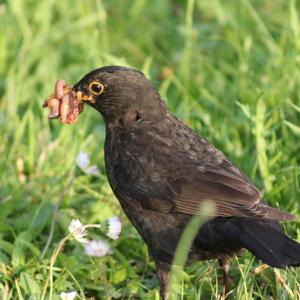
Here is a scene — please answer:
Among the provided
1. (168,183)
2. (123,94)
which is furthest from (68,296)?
(123,94)

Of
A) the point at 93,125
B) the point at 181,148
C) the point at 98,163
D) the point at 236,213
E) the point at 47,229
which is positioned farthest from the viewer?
the point at 93,125

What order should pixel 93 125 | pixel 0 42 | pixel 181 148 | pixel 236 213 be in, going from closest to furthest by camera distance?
pixel 236 213, pixel 181 148, pixel 93 125, pixel 0 42

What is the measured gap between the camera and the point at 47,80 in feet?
25.6

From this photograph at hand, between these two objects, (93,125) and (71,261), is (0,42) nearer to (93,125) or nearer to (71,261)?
(93,125)

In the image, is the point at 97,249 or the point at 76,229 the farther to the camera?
the point at 97,249

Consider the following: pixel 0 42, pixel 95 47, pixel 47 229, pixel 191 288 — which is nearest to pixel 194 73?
pixel 95 47

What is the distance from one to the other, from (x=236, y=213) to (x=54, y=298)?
1.04 m

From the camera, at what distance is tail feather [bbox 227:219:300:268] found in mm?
4562

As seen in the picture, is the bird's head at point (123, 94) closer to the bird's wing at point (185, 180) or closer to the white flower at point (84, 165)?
the bird's wing at point (185, 180)

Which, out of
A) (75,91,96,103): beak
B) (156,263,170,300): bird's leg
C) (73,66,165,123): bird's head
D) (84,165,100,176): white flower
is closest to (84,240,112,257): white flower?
(156,263,170,300): bird's leg

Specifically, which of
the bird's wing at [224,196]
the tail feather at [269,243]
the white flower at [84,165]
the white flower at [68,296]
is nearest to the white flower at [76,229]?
the white flower at [68,296]

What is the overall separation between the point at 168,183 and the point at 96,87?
2.43 ft

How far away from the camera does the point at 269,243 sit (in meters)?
4.69

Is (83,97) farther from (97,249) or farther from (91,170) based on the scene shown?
(97,249)
